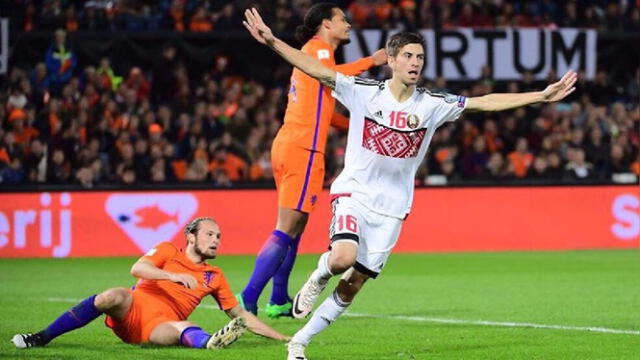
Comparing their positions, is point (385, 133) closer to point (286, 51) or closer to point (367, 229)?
point (367, 229)

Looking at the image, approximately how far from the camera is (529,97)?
818cm

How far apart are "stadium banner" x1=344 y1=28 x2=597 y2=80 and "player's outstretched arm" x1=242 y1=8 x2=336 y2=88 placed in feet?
49.4

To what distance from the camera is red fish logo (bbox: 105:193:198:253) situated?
18.8 metres

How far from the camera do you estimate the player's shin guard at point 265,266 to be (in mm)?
9961

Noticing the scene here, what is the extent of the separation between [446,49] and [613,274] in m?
8.59

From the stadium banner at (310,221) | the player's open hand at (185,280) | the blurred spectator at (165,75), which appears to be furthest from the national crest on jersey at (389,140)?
the blurred spectator at (165,75)

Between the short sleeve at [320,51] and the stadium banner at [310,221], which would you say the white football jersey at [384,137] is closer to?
the short sleeve at [320,51]

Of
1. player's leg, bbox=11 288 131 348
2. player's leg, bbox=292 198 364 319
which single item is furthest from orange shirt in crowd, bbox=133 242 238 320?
player's leg, bbox=292 198 364 319

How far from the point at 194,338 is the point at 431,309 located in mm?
3680

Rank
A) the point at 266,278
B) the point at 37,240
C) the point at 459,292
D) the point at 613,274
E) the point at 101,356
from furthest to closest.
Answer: the point at 37,240 < the point at 613,274 < the point at 459,292 < the point at 266,278 < the point at 101,356

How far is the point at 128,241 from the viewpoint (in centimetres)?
1884

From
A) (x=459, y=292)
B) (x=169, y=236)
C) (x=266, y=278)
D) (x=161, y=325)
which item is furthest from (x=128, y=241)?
(x=161, y=325)

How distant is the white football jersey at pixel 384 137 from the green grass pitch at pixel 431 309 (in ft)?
3.34

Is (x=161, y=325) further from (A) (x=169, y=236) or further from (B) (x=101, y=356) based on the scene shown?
(A) (x=169, y=236)
